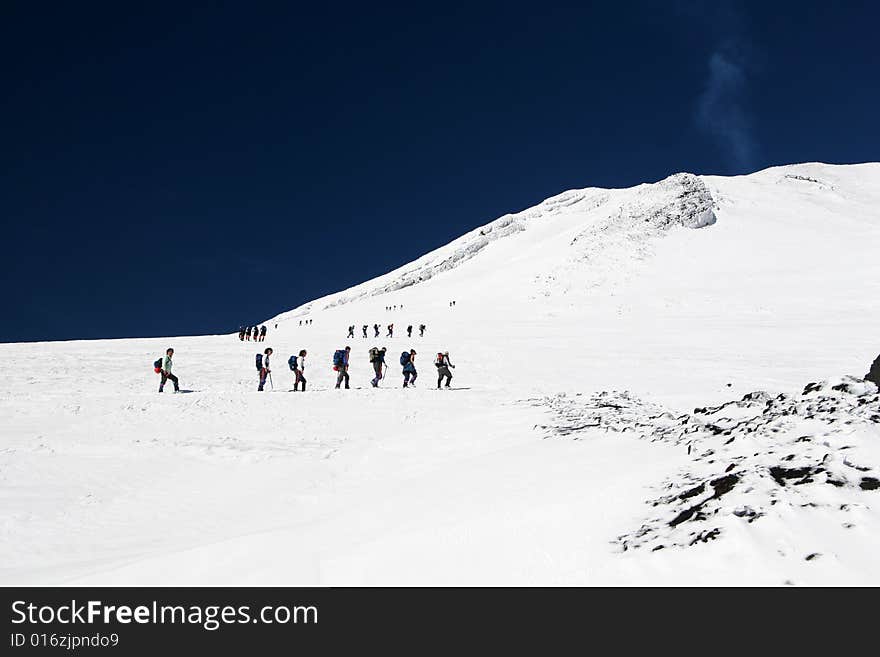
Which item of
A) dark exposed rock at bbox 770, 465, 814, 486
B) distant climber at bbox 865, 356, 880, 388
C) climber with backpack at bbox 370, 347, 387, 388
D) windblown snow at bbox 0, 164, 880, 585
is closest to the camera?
windblown snow at bbox 0, 164, 880, 585

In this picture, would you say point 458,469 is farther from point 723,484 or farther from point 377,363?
point 377,363

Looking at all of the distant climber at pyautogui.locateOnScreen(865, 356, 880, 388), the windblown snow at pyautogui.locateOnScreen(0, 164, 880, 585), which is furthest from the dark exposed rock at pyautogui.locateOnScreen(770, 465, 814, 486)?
the distant climber at pyautogui.locateOnScreen(865, 356, 880, 388)

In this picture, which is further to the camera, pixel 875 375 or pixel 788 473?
pixel 875 375

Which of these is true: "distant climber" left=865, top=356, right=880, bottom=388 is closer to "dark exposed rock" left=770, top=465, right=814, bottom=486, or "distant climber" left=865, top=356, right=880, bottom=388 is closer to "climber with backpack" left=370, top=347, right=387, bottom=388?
"dark exposed rock" left=770, top=465, right=814, bottom=486

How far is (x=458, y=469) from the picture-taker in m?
9.12

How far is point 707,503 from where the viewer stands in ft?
17.3

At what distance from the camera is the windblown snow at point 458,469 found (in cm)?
473

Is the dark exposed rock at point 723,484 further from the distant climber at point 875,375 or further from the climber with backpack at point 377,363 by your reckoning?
the climber with backpack at point 377,363

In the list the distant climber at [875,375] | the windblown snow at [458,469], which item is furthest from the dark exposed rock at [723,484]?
the distant climber at [875,375]

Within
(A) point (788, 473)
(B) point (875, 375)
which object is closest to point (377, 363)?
(B) point (875, 375)

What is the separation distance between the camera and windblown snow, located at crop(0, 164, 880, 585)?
4734mm

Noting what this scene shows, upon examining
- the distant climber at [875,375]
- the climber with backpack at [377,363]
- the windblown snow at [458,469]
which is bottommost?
the windblown snow at [458,469]

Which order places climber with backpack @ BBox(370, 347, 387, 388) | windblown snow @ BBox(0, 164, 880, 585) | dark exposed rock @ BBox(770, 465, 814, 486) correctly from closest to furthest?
windblown snow @ BBox(0, 164, 880, 585) → dark exposed rock @ BBox(770, 465, 814, 486) → climber with backpack @ BBox(370, 347, 387, 388)
